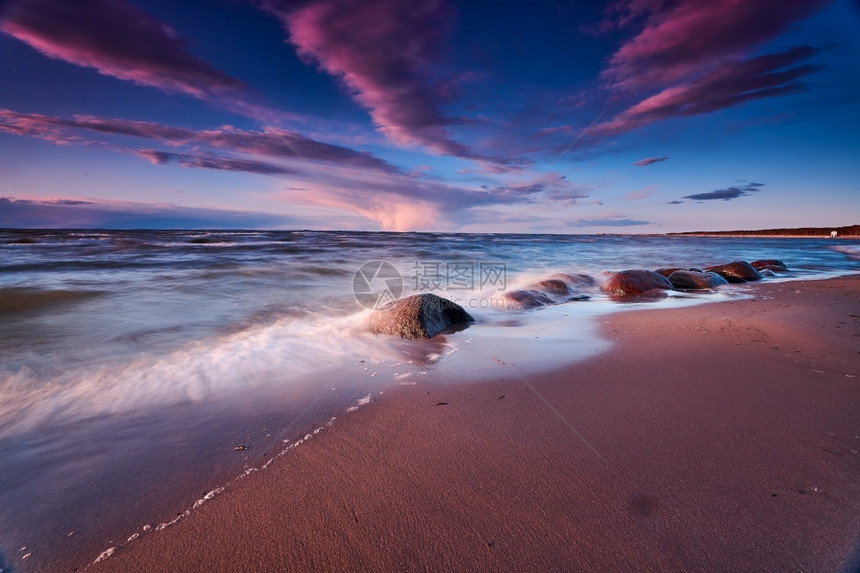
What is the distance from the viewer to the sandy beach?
1.30 meters

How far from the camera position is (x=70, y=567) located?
1.29 meters

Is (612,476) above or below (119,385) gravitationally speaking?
above

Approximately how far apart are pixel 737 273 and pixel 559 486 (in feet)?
36.3

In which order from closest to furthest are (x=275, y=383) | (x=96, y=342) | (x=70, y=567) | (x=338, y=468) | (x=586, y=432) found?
1. (x=70, y=567)
2. (x=338, y=468)
3. (x=586, y=432)
4. (x=275, y=383)
5. (x=96, y=342)

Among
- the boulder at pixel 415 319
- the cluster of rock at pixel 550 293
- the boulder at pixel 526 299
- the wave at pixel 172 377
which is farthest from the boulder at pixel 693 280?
the wave at pixel 172 377

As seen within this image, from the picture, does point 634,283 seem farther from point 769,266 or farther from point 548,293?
point 769,266

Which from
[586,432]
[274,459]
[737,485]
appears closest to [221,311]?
[274,459]

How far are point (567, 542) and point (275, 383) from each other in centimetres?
240

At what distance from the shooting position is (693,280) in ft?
27.7

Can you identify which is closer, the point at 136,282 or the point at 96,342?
the point at 96,342

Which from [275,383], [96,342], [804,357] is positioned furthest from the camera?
[96,342]

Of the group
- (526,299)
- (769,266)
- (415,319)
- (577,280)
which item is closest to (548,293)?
(526,299)

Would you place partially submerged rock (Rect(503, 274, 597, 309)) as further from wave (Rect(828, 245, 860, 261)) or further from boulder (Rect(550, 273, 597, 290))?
wave (Rect(828, 245, 860, 261))

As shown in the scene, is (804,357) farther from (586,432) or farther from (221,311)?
(221,311)
